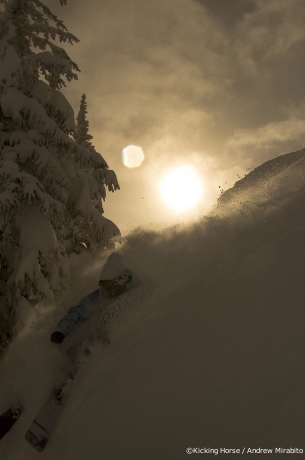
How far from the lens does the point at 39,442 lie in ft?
11.7

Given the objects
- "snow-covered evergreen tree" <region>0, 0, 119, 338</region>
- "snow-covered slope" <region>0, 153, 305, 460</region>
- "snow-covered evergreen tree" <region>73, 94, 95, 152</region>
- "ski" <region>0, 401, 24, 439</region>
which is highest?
"snow-covered evergreen tree" <region>73, 94, 95, 152</region>

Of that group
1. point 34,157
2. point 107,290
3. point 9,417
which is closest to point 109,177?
point 34,157

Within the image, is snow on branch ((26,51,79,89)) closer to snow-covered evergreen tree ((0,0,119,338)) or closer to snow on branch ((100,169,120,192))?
snow-covered evergreen tree ((0,0,119,338))

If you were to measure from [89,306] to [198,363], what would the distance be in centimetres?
256

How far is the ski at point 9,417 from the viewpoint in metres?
4.16

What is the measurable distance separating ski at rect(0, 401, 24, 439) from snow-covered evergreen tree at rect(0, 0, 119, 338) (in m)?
3.70

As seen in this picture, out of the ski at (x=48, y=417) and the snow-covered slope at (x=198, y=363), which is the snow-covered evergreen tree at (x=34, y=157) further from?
the ski at (x=48, y=417)

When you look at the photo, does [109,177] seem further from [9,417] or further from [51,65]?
[9,417]

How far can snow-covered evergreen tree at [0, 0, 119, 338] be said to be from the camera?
24.5 ft

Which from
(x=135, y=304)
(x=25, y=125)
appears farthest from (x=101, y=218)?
(x=135, y=304)

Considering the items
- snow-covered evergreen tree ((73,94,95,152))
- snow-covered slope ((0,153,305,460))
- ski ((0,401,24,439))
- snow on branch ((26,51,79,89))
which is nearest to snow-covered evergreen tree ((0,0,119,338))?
snow on branch ((26,51,79,89))

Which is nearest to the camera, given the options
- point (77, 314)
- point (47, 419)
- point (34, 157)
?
point (47, 419)

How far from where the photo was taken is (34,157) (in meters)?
8.02

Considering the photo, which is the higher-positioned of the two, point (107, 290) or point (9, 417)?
point (107, 290)
